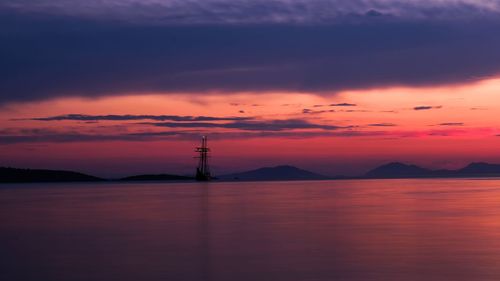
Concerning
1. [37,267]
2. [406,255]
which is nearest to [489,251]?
[406,255]

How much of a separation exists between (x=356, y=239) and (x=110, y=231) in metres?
10.2

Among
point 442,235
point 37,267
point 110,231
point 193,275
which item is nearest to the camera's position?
point 193,275

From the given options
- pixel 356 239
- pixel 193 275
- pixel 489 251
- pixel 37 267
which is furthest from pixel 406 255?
pixel 37 267

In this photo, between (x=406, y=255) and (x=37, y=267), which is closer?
(x=37, y=267)

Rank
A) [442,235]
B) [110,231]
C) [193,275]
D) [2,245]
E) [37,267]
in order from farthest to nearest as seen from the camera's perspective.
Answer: [110,231] < [442,235] < [2,245] < [37,267] < [193,275]

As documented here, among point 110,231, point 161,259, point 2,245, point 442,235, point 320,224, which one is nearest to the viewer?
point 161,259

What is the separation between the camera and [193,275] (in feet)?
59.8

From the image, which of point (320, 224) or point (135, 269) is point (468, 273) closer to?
point (135, 269)

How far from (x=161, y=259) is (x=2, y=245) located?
23.7 ft

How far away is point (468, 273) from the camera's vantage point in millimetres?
18406

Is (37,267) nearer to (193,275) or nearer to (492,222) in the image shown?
(193,275)

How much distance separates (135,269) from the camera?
1895 centimetres

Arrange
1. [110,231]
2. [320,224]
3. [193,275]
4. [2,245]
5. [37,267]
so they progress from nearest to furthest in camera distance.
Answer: [193,275], [37,267], [2,245], [110,231], [320,224]

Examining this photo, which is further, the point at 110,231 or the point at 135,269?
the point at 110,231
